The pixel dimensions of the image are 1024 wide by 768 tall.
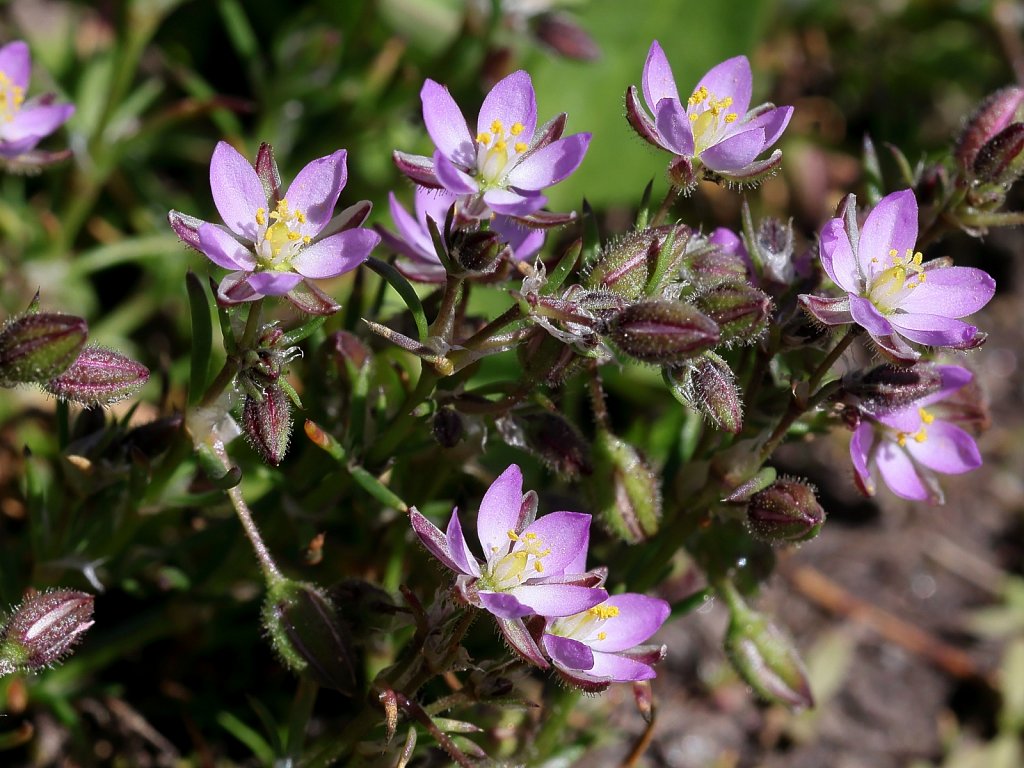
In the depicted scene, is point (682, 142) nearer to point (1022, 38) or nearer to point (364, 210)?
point (364, 210)

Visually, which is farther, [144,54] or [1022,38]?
[1022,38]

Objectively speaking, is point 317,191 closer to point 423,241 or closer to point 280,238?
point 280,238

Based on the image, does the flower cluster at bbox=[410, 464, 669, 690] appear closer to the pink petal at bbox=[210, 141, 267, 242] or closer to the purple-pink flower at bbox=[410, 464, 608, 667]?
the purple-pink flower at bbox=[410, 464, 608, 667]

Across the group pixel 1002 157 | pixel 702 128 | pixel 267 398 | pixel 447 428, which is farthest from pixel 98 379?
pixel 1002 157

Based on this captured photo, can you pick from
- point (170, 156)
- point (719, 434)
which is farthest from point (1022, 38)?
point (170, 156)

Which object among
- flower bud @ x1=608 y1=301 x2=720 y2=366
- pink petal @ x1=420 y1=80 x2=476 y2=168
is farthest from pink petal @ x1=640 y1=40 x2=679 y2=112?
flower bud @ x1=608 y1=301 x2=720 y2=366

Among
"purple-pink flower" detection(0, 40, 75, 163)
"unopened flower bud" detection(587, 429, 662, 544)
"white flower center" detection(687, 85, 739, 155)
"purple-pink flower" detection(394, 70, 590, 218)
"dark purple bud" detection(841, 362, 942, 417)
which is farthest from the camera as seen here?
"purple-pink flower" detection(0, 40, 75, 163)

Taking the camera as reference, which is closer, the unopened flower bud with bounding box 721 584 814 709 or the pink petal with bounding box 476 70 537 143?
the pink petal with bounding box 476 70 537 143
